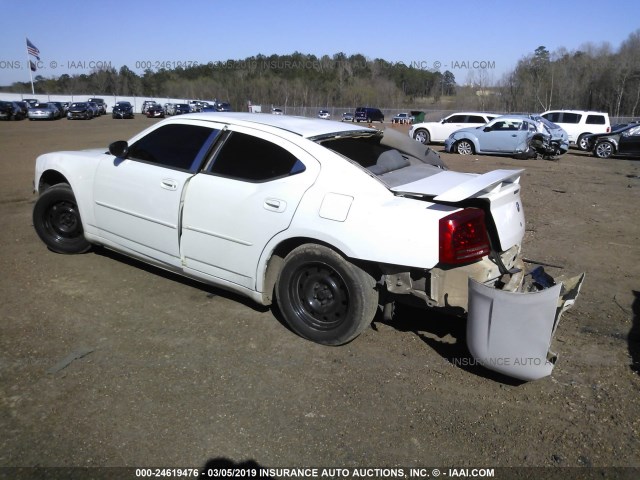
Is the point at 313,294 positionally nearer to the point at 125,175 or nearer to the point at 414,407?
the point at 414,407

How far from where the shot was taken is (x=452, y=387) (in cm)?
330

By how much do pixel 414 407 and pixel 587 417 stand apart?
1.03 meters

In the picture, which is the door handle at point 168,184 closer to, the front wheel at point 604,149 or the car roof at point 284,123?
the car roof at point 284,123

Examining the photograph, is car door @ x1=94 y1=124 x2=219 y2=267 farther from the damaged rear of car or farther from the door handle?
the damaged rear of car

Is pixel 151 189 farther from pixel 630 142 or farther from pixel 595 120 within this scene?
pixel 595 120

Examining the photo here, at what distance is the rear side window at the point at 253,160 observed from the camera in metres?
3.81

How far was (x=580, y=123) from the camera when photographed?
80.4ft

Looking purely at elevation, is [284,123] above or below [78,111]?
below

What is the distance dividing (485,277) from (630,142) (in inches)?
808

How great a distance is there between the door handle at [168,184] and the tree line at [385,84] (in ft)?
219

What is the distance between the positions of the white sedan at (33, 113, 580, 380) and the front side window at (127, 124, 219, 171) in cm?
1

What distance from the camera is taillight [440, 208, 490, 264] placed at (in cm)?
317

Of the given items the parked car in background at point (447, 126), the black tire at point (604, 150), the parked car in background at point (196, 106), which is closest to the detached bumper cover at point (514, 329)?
the black tire at point (604, 150)

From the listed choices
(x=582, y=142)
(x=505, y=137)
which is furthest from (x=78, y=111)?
(x=582, y=142)
